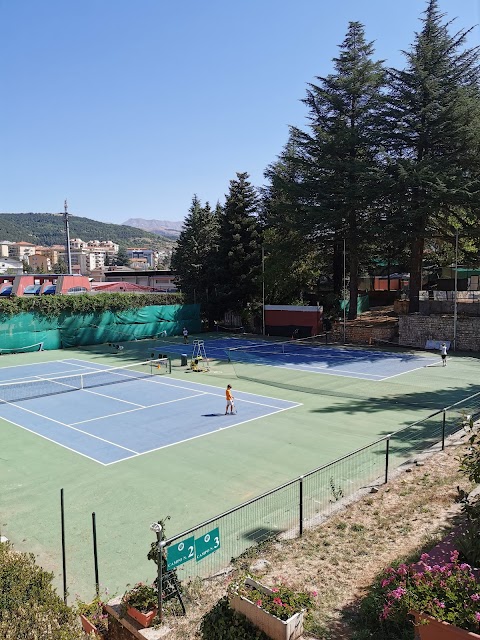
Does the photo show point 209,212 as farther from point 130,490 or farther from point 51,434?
point 130,490

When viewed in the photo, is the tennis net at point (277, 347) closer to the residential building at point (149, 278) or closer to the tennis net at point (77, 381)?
the tennis net at point (77, 381)

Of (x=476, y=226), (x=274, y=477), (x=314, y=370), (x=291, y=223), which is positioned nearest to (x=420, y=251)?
(x=476, y=226)

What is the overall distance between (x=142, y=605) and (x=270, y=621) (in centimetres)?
194

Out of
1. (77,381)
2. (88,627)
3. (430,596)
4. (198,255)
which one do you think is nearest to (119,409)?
(77,381)

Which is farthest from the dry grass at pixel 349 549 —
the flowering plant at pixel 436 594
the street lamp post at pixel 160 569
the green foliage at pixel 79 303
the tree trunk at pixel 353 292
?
the green foliage at pixel 79 303

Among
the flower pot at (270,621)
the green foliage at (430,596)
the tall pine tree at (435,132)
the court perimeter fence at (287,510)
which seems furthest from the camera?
the tall pine tree at (435,132)

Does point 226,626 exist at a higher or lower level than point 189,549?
lower

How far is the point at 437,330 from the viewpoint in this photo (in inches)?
1480

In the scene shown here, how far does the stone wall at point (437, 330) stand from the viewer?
35812 mm

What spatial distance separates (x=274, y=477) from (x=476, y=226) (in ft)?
96.2

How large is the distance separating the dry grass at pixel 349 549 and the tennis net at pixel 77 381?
17474 millimetres

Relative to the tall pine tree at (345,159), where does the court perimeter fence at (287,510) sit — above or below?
below

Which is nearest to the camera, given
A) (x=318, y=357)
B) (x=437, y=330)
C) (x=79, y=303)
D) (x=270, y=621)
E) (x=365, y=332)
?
(x=270, y=621)

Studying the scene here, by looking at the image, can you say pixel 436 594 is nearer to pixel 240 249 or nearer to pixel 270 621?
pixel 270 621
